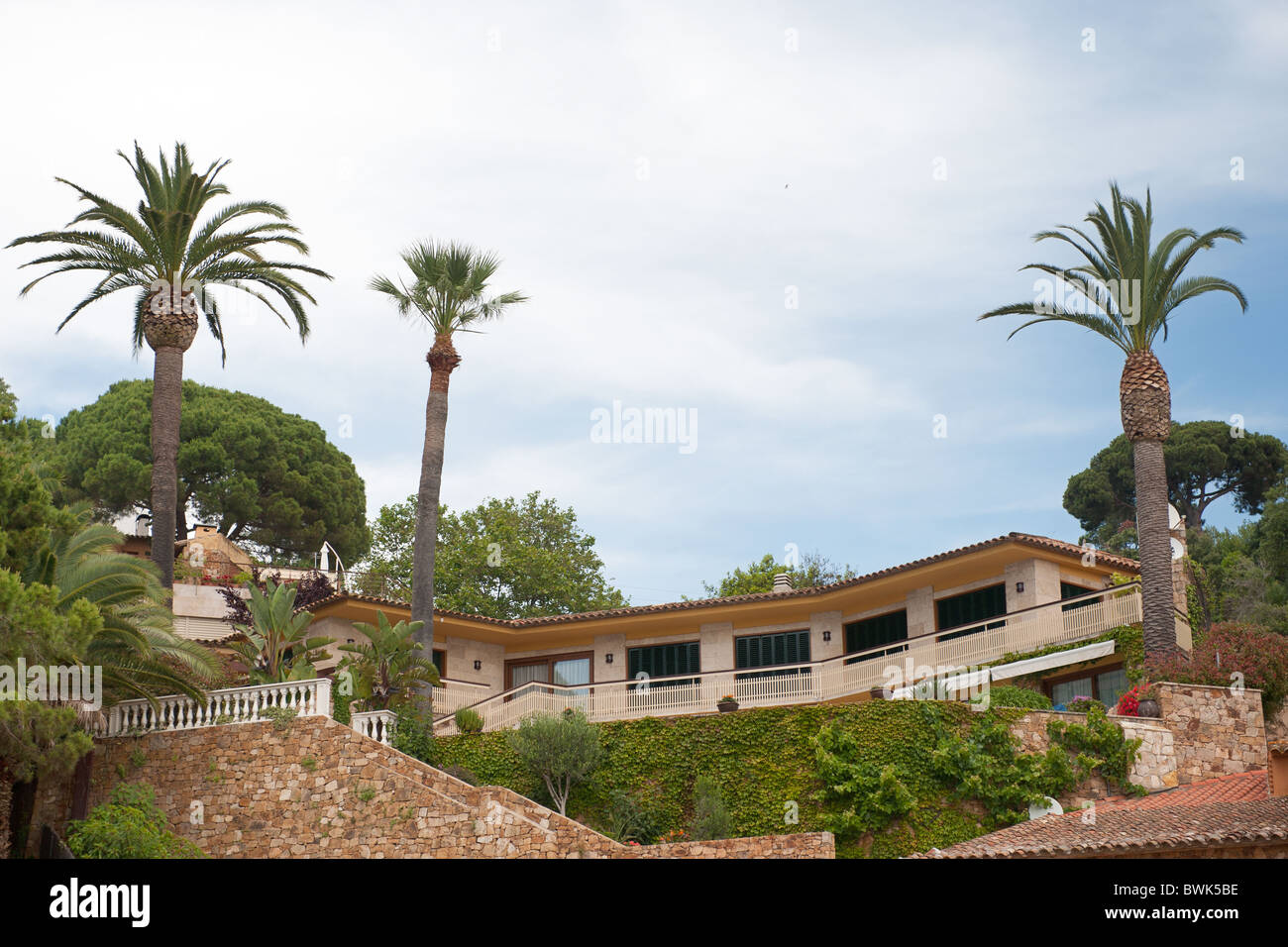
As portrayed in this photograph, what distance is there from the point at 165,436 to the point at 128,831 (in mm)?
11351

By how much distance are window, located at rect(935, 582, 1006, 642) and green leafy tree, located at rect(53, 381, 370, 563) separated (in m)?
27.4

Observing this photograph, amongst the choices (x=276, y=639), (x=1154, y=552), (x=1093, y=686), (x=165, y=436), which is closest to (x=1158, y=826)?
(x=1154, y=552)

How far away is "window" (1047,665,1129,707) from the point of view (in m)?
28.0

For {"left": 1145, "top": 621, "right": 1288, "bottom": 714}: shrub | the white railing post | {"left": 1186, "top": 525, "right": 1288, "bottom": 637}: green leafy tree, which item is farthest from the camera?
{"left": 1186, "top": 525, "right": 1288, "bottom": 637}: green leafy tree

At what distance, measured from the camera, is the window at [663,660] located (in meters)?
34.3

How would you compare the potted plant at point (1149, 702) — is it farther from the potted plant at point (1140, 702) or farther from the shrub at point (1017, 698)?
the shrub at point (1017, 698)

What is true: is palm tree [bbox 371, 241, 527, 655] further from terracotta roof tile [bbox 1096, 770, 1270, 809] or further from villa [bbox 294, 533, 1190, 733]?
terracotta roof tile [bbox 1096, 770, 1270, 809]

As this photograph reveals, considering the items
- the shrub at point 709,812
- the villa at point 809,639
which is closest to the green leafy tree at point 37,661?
the villa at point 809,639

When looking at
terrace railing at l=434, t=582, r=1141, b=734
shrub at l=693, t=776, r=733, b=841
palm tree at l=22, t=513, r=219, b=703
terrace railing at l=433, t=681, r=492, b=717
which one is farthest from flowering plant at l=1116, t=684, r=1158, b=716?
palm tree at l=22, t=513, r=219, b=703

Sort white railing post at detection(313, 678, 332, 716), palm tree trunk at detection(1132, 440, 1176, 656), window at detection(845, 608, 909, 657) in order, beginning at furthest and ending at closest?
window at detection(845, 608, 909, 657) < palm tree trunk at detection(1132, 440, 1176, 656) < white railing post at detection(313, 678, 332, 716)

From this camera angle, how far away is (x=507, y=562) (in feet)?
163

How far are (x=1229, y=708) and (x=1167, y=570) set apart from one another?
2.90 m
